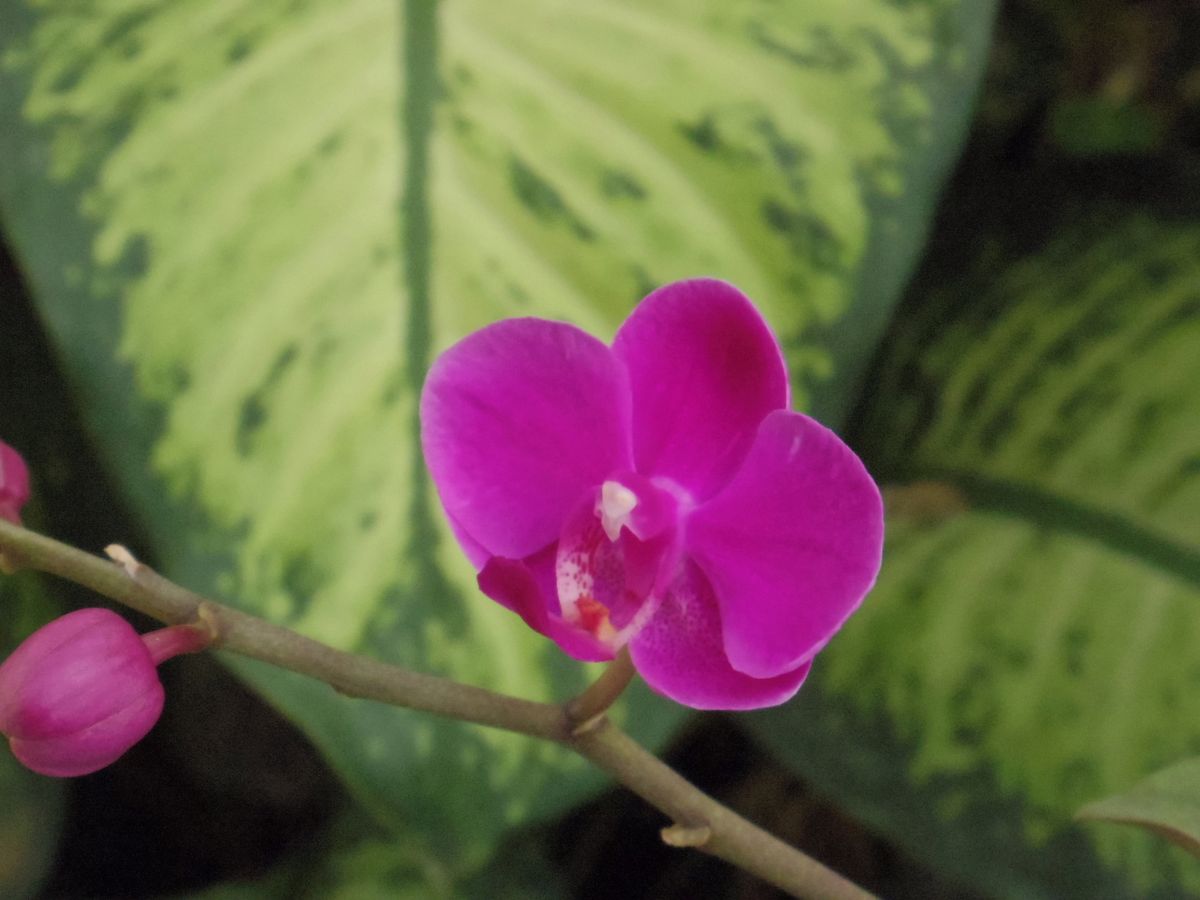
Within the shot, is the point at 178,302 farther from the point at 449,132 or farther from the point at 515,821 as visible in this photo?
the point at 515,821

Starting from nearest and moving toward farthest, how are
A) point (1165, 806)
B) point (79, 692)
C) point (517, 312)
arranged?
point (79, 692), point (1165, 806), point (517, 312)

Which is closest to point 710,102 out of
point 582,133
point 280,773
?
point 582,133

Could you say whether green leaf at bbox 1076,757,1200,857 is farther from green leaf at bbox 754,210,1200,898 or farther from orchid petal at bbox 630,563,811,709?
green leaf at bbox 754,210,1200,898

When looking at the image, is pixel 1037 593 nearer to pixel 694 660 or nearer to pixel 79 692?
pixel 694 660

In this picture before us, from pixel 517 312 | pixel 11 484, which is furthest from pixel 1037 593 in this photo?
pixel 11 484

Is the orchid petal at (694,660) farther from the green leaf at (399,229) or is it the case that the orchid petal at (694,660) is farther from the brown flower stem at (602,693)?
the green leaf at (399,229)
